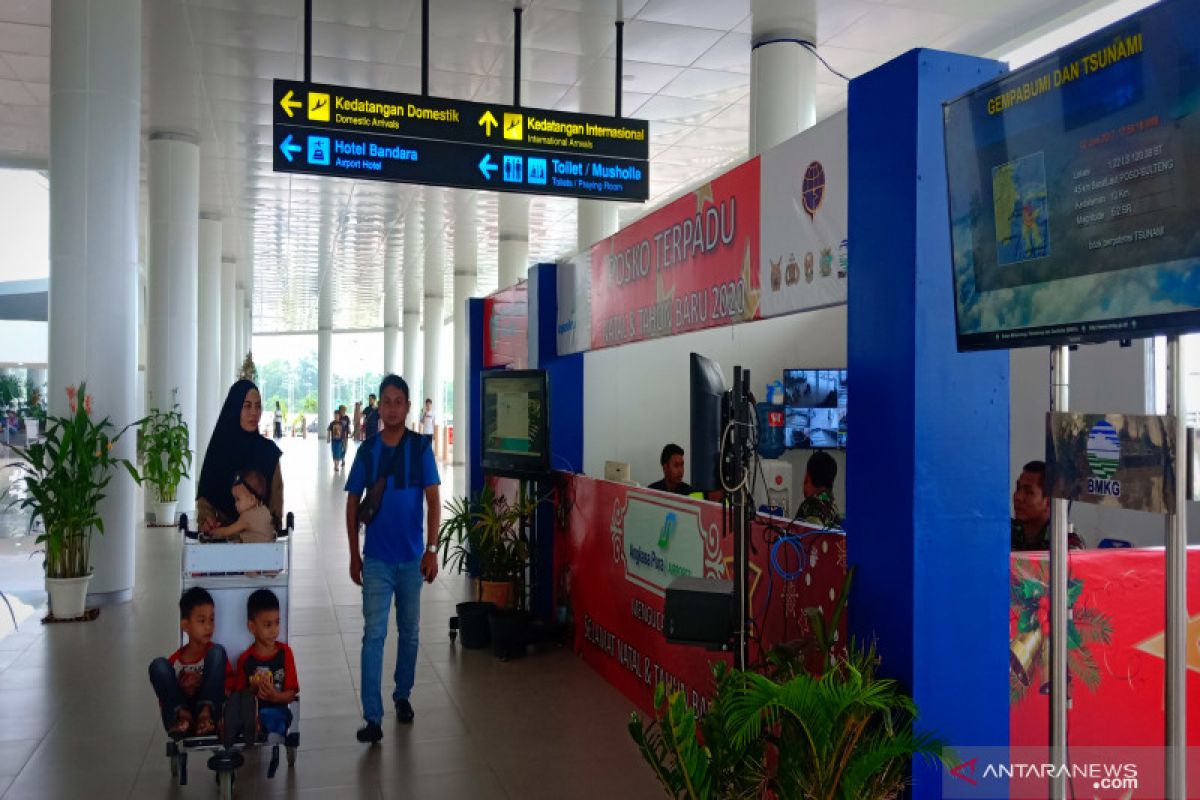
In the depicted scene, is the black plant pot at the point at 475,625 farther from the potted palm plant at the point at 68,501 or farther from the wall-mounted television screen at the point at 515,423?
the potted palm plant at the point at 68,501

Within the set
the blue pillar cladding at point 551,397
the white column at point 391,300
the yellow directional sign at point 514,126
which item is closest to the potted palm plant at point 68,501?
the blue pillar cladding at point 551,397

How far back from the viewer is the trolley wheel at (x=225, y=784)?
3.64 m

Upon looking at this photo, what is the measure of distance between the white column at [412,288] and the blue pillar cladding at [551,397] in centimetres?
312

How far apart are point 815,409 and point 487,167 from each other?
13.8 feet

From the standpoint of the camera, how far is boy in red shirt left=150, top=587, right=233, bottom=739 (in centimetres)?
370

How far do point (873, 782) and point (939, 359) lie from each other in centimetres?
118

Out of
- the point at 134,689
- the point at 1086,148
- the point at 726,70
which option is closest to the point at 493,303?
the point at 726,70

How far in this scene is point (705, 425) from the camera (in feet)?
11.4

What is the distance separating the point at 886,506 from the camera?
2.92 m

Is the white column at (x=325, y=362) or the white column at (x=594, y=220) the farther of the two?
the white column at (x=325, y=362)

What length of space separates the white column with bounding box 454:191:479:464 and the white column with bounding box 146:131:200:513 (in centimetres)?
343

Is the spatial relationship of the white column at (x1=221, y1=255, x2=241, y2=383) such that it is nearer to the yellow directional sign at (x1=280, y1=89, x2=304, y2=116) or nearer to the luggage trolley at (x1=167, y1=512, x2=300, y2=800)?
the yellow directional sign at (x1=280, y1=89, x2=304, y2=116)

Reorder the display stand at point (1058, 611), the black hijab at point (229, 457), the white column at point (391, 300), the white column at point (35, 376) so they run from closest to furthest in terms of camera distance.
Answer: the display stand at point (1058, 611)
the black hijab at point (229, 457)
the white column at point (391, 300)
the white column at point (35, 376)

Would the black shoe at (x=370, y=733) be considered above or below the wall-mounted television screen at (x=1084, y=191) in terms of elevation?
below
